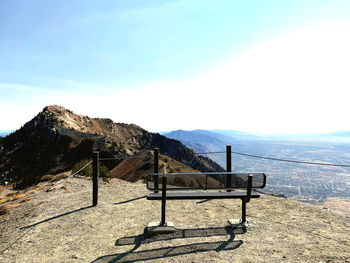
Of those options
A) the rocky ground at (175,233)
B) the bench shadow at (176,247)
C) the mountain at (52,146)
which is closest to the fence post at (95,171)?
the rocky ground at (175,233)

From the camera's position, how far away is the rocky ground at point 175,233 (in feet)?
15.4

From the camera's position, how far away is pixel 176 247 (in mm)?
4992

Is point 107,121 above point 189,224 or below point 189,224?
above

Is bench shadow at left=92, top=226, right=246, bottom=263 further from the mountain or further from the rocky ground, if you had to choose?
the mountain

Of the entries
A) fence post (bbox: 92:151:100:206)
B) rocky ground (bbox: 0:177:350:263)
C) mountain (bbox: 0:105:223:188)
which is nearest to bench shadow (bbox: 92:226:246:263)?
rocky ground (bbox: 0:177:350:263)

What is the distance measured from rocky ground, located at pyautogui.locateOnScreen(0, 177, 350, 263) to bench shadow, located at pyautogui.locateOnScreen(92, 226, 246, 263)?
0.8 inches

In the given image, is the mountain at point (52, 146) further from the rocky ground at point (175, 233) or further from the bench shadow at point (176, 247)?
the bench shadow at point (176, 247)

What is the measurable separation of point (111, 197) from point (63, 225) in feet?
9.73

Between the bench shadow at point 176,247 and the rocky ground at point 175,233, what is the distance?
0.02 metres

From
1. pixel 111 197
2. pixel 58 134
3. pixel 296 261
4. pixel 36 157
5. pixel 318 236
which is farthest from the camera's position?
pixel 58 134

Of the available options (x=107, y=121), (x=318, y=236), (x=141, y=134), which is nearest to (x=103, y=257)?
(x=318, y=236)

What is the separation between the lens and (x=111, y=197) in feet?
30.5

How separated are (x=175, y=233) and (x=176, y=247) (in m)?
0.75

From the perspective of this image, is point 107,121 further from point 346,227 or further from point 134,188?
point 346,227
